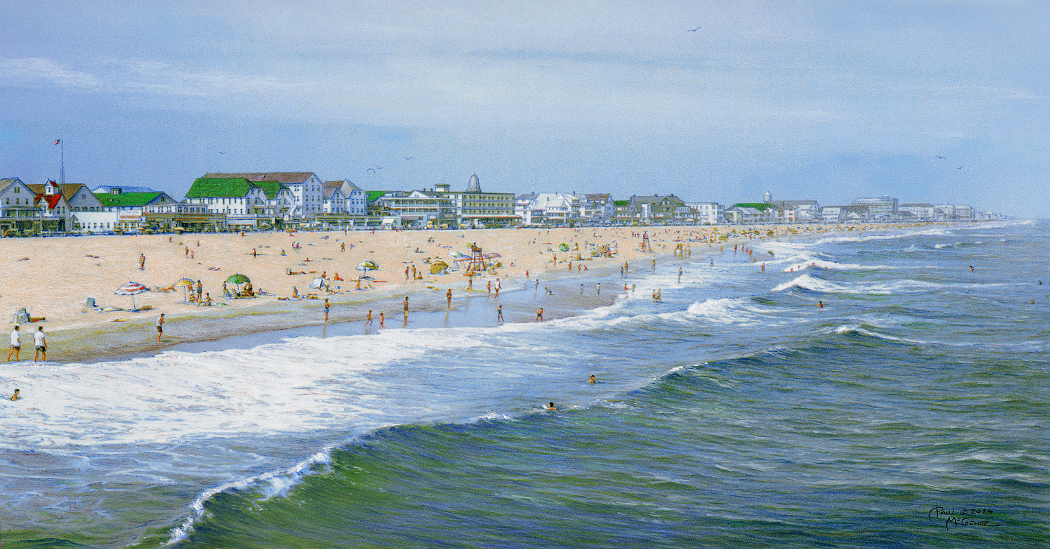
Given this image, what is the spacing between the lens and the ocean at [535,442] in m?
12.6

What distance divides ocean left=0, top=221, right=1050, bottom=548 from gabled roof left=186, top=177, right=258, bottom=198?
9738 centimetres

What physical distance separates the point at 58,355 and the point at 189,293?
16825 mm

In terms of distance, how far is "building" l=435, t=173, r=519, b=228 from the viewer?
17025cm

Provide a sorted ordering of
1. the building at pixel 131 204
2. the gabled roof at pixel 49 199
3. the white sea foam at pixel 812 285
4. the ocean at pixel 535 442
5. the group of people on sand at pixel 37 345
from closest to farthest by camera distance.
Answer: the ocean at pixel 535 442, the group of people on sand at pixel 37 345, the white sea foam at pixel 812 285, the gabled roof at pixel 49 199, the building at pixel 131 204

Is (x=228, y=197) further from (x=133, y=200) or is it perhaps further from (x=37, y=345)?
(x=37, y=345)

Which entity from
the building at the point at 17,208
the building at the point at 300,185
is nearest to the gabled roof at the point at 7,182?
the building at the point at 17,208

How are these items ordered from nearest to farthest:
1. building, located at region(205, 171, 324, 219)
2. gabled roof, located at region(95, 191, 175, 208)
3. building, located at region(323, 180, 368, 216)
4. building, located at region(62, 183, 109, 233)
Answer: building, located at region(62, 183, 109, 233)
gabled roof, located at region(95, 191, 175, 208)
building, located at region(205, 171, 324, 219)
building, located at region(323, 180, 368, 216)

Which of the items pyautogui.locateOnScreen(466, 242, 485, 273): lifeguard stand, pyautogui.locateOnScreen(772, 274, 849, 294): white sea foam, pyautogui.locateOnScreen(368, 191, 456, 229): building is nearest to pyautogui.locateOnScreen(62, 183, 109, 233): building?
pyautogui.locateOnScreen(368, 191, 456, 229): building

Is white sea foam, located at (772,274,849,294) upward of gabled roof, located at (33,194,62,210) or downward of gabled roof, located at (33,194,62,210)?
downward

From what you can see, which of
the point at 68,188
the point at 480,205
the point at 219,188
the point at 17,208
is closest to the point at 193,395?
the point at 17,208

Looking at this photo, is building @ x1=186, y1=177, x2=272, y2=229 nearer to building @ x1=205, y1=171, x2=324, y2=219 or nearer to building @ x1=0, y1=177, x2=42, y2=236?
building @ x1=205, y1=171, x2=324, y2=219

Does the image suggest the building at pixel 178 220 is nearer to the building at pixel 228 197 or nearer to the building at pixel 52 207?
the building at pixel 228 197
